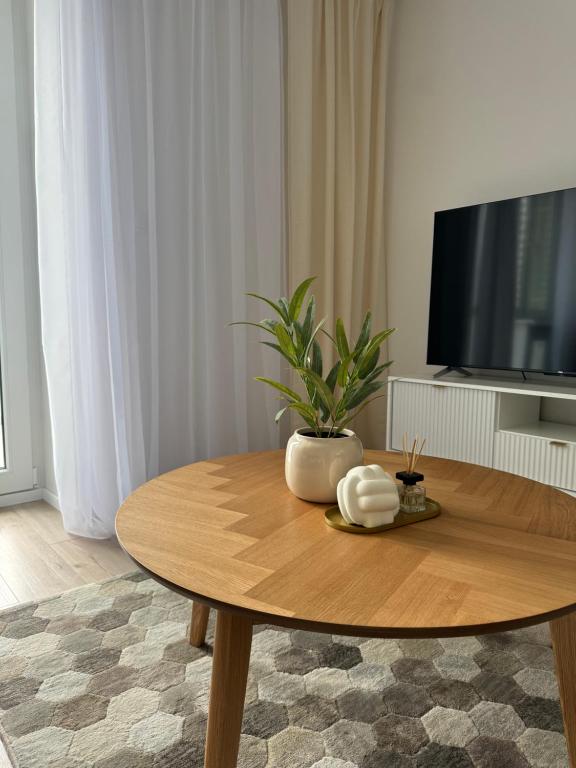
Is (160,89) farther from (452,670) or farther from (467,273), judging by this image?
(452,670)

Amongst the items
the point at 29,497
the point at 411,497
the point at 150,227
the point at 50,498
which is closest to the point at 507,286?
the point at 150,227

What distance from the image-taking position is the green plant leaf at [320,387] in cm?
127

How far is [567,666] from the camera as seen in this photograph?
1.11 meters

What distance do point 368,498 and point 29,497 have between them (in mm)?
2223

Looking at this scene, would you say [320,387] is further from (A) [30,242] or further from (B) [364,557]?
(A) [30,242]

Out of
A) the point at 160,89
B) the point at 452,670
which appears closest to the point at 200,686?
the point at 452,670

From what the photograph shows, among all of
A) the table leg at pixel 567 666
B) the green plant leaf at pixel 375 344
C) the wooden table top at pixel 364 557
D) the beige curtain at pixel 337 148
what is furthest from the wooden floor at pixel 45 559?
the beige curtain at pixel 337 148

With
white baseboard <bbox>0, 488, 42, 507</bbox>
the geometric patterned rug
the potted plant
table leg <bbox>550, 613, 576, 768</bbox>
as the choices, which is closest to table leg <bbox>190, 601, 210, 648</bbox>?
the geometric patterned rug

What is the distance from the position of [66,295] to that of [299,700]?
5.62ft

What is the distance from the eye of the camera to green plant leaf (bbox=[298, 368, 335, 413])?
127cm

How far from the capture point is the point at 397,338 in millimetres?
3336

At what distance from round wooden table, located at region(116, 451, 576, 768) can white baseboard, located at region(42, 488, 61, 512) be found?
159 cm

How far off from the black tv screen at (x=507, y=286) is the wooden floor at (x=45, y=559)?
66.8 inches

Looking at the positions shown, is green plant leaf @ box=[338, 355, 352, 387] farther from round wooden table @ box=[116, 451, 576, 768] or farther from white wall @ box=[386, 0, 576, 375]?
white wall @ box=[386, 0, 576, 375]
